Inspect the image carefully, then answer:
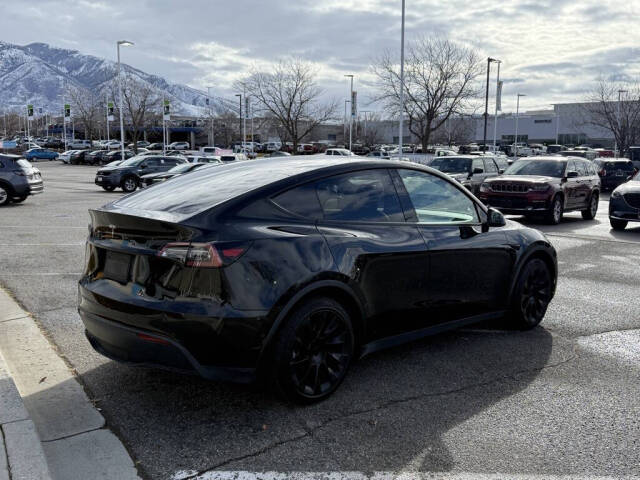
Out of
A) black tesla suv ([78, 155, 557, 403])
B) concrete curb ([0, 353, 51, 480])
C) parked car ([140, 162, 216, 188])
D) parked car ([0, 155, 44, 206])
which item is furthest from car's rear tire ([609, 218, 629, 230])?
parked car ([0, 155, 44, 206])

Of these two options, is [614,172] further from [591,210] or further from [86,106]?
[86,106]

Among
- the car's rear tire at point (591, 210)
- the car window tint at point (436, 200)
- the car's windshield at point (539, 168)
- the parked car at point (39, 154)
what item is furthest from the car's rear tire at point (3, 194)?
the parked car at point (39, 154)

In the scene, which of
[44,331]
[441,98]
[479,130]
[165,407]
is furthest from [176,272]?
[479,130]

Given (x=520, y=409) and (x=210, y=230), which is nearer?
(x=210, y=230)

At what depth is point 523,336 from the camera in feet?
18.4

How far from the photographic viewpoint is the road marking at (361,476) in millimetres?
3158

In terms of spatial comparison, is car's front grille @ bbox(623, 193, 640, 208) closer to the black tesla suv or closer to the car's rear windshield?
the black tesla suv

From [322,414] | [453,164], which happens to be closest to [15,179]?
[453,164]

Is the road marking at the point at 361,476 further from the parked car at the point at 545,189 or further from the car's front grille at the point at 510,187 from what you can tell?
the car's front grille at the point at 510,187

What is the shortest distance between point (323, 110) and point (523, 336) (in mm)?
53623

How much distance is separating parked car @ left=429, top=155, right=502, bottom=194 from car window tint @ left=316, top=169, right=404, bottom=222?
15.6 m

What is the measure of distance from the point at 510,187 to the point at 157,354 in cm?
1301

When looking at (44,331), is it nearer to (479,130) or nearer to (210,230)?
(210,230)

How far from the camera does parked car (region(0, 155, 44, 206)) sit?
59.7 feet
